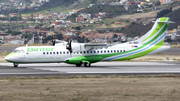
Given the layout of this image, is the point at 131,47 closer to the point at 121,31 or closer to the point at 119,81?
the point at 119,81

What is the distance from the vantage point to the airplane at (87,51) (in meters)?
34.1

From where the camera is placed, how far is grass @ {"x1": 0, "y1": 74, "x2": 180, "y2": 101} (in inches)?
666

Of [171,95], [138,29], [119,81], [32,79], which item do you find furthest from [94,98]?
[138,29]

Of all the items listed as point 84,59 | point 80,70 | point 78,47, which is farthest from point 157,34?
point 80,70

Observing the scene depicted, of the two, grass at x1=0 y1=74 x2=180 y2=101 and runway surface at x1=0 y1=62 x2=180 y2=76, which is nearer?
grass at x1=0 y1=74 x2=180 y2=101

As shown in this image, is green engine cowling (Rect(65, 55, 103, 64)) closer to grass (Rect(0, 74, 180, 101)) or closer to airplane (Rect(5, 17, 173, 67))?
airplane (Rect(5, 17, 173, 67))

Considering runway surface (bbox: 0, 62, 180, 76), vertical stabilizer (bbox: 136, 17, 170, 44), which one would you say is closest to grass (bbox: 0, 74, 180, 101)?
runway surface (bbox: 0, 62, 180, 76)

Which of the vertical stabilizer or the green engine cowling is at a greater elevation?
the vertical stabilizer

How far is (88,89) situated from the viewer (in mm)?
19547

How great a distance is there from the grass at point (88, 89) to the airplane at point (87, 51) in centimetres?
973

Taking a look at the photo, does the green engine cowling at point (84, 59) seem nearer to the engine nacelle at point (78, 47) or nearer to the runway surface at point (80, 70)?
the engine nacelle at point (78, 47)

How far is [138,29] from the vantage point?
181 metres

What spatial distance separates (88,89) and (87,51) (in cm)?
1618

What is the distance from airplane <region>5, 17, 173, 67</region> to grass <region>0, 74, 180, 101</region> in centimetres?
973
